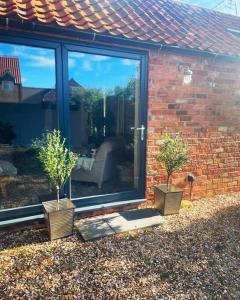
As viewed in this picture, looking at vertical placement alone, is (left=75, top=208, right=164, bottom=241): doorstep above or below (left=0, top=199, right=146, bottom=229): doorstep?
below

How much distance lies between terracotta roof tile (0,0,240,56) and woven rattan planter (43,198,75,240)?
7.84ft

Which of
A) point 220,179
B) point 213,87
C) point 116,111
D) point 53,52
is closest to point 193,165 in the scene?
point 220,179

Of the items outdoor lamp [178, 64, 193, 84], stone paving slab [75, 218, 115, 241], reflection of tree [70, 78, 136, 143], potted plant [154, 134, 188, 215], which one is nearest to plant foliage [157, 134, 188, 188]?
potted plant [154, 134, 188, 215]

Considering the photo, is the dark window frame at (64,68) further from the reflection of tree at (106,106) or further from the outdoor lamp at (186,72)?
the outdoor lamp at (186,72)

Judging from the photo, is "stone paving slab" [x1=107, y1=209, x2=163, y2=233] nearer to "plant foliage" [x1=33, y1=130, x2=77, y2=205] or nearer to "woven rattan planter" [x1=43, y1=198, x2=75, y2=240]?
"woven rattan planter" [x1=43, y1=198, x2=75, y2=240]

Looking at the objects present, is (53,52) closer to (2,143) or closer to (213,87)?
(2,143)

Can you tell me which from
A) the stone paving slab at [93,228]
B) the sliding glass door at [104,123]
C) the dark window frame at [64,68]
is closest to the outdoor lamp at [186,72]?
the dark window frame at [64,68]

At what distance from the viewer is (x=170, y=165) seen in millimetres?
4273

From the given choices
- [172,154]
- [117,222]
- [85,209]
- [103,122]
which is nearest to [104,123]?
[103,122]

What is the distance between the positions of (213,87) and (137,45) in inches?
72.5

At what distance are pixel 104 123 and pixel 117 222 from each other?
1.57 m

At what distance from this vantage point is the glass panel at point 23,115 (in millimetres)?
3537

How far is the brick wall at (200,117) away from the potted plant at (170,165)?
0.88 feet

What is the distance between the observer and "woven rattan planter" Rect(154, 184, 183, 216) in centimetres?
425
